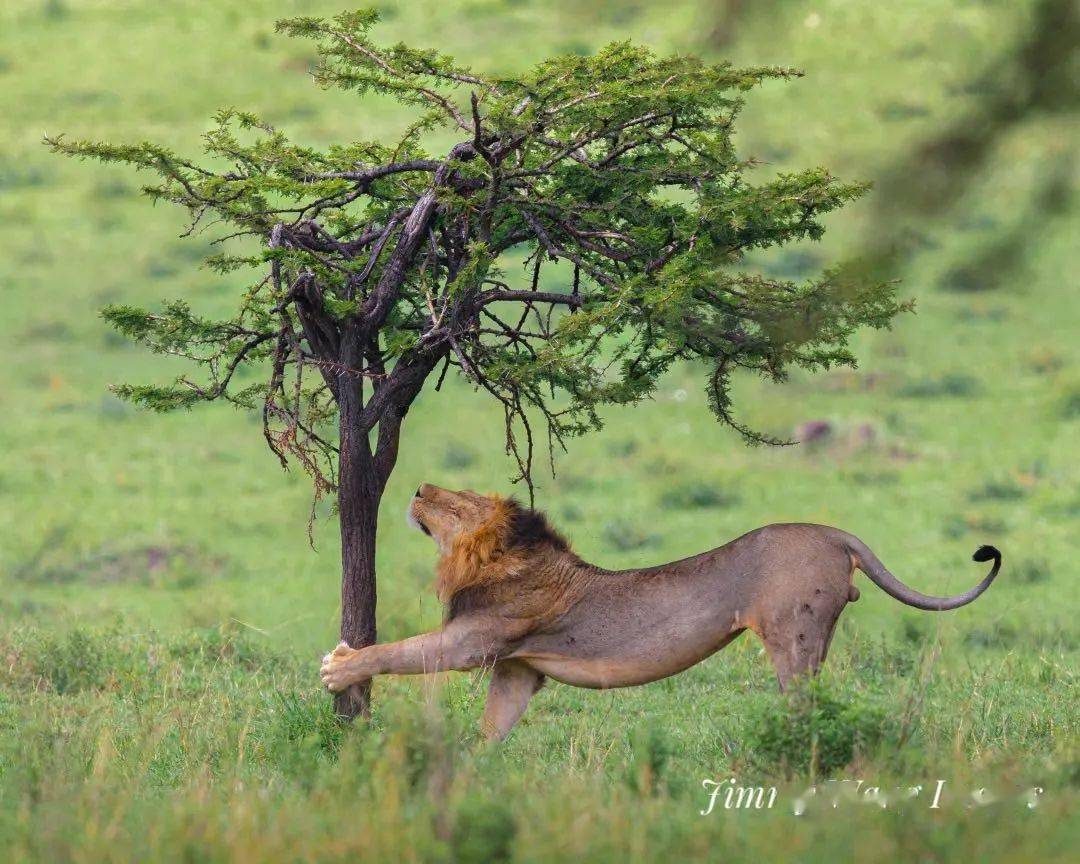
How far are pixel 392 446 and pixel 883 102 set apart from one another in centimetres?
284

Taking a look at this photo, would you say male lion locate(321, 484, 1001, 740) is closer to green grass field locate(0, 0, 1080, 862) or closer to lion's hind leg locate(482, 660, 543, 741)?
lion's hind leg locate(482, 660, 543, 741)

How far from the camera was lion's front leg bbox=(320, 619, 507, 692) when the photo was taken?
24.6ft

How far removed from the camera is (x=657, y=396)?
2167cm

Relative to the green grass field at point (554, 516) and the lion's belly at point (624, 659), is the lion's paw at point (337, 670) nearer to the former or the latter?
the green grass field at point (554, 516)

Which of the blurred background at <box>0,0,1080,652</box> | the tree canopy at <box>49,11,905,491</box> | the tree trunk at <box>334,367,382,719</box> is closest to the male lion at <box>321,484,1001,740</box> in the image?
the tree trunk at <box>334,367,382,719</box>

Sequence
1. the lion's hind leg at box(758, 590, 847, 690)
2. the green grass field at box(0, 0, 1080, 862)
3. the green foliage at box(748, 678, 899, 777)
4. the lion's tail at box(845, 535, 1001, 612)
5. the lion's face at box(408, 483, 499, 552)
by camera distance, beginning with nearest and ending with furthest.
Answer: the green grass field at box(0, 0, 1080, 862) < the green foliage at box(748, 678, 899, 777) < the lion's hind leg at box(758, 590, 847, 690) < the lion's tail at box(845, 535, 1001, 612) < the lion's face at box(408, 483, 499, 552)

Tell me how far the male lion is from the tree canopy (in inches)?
14.9

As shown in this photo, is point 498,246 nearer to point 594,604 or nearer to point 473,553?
point 473,553

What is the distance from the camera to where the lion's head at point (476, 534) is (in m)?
7.80

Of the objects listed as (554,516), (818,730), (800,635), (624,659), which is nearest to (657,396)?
(554,516)

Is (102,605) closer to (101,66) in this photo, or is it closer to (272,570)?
(272,570)

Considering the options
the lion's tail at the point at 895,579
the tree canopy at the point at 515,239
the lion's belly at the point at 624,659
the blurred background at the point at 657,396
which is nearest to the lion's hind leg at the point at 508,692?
the lion's belly at the point at 624,659

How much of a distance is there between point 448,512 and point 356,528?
44cm

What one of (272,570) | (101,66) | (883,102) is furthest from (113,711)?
(101,66)
